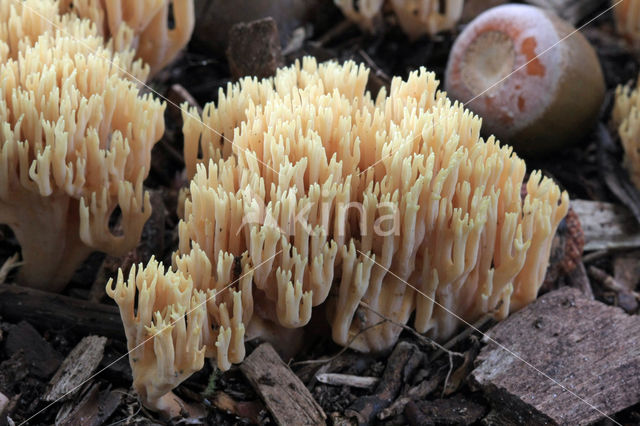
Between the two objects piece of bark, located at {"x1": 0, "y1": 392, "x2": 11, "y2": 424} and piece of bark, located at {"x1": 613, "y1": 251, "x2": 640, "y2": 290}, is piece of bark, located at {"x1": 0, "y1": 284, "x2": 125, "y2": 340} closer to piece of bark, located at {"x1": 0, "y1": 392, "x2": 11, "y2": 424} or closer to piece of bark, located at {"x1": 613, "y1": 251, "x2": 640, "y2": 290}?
piece of bark, located at {"x1": 0, "y1": 392, "x2": 11, "y2": 424}

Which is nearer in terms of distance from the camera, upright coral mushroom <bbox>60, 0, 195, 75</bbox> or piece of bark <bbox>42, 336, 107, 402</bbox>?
piece of bark <bbox>42, 336, 107, 402</bbox>

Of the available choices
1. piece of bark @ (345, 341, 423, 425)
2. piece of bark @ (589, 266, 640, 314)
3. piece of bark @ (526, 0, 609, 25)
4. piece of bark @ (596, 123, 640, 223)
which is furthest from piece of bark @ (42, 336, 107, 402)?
piece of bark @ (526, 0, 609, 25)

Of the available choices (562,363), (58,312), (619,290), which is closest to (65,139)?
(58,312)

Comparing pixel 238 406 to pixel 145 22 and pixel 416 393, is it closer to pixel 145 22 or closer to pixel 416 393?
pixel 416 393

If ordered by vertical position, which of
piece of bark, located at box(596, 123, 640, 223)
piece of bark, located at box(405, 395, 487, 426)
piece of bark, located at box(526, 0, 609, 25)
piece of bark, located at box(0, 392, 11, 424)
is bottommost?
piece of bark, located at box(405, 395, 487, 426)

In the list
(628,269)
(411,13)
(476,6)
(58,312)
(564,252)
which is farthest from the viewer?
(476,6)

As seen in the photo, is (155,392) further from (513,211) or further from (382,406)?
(513,211)
